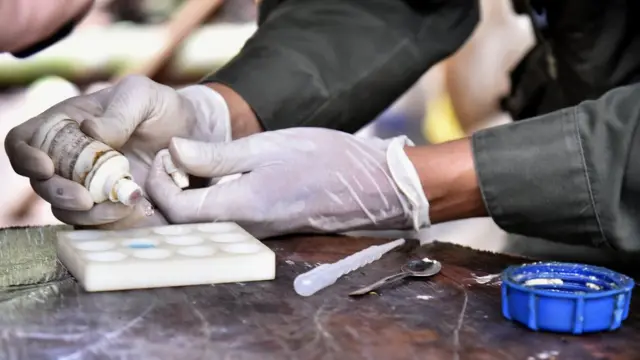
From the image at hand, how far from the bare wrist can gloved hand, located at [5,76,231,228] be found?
31 mm

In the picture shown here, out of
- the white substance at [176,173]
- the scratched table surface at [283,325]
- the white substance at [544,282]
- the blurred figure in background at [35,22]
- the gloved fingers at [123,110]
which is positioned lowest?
the scratched table surface at [283,325]

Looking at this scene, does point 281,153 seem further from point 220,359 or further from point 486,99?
point 486,99

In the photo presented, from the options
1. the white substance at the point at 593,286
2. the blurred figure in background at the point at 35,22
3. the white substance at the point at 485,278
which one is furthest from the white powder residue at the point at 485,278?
the blurred figure in background at the point at 35,22

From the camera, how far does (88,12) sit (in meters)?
1.47

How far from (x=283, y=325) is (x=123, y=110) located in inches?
16.2

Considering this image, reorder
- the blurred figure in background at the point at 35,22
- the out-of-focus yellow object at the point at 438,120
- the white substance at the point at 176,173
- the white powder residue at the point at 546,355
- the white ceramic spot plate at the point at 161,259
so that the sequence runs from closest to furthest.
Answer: the white powder residue at the point at 546,355
the white ceramic spot plate at the point at 161,259
the white substance at the point at 176,173
the blurred figure in background at the point at 35,22
the out-of-focus yellow object at the point at 438,120

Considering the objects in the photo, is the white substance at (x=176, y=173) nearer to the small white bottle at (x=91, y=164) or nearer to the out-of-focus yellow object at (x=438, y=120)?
the small white bottle at (x=91, y=164)

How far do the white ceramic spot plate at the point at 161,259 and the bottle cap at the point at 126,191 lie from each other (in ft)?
0.14

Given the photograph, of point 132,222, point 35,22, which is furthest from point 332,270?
point 35,22

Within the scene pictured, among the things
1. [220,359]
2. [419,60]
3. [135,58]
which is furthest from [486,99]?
[220,359]

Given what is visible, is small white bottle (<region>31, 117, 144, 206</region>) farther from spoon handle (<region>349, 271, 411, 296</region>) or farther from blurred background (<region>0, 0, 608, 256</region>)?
blurred background (<region>0, 0, 608, 256</region>)

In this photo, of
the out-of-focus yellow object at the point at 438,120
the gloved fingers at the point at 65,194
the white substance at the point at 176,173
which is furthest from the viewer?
the out-of-focus yellow object at the point at 438,120

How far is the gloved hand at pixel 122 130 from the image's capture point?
0.90 meters

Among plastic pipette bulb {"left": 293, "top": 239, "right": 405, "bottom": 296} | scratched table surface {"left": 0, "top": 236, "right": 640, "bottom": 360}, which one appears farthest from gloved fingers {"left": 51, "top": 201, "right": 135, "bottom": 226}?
plastic pipette bulb {"left": 293, "top": 239, "right": 405, "bottom": 296}
